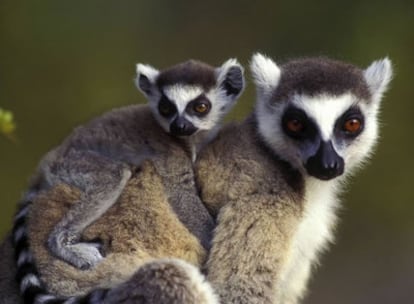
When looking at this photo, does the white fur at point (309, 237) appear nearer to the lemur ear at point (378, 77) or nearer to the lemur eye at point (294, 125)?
the lemur eye at point (294, 125)

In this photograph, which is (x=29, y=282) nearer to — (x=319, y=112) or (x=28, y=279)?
(x=28, y=279)

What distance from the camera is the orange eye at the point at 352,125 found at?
5.48 metres

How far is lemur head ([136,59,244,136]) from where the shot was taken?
5898 millimetres

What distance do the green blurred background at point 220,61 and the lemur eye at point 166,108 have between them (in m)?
5.03

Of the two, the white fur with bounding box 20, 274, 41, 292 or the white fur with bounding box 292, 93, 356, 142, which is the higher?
the white fur with bounding box 292, 93, 356, 142

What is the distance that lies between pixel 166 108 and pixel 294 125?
31.1 inches

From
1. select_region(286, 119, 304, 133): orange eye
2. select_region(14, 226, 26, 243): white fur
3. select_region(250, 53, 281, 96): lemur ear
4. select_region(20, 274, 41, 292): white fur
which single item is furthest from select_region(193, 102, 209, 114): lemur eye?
select_region(20, 274, 41, 292): white fur

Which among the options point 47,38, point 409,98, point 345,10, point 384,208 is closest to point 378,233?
point 384,208

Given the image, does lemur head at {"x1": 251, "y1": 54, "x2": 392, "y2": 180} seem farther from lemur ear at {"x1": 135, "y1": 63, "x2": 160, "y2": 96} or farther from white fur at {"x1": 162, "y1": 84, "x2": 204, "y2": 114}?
lemur ear at {"x1": 135, "y1": 63, "x2": 160, "y2": 96}

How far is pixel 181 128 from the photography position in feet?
18.7

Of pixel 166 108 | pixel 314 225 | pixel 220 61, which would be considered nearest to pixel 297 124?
pixel 314 225

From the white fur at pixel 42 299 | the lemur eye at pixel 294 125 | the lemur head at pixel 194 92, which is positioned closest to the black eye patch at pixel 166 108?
the lemur head at pixel 194 92

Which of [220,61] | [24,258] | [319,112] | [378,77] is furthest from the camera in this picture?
[220,61]

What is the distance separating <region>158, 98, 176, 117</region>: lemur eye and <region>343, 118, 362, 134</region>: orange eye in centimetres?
97
